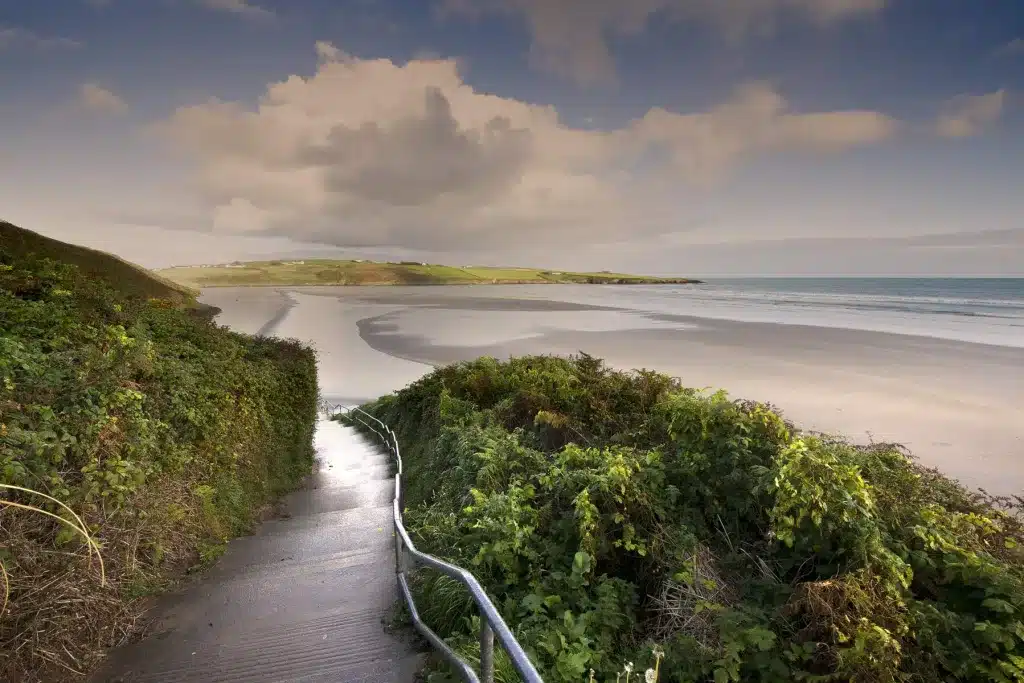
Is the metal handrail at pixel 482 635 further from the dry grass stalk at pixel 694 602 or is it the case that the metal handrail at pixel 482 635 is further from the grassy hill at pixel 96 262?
the grassy hill at pixel 96 262

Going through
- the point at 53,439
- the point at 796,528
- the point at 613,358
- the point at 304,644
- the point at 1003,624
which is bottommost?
the point at 613,358

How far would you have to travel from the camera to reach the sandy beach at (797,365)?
16.1m

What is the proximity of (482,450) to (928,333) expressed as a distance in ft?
149

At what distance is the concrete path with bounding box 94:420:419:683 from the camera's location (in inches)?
175

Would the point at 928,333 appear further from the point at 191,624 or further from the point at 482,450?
the point at 191,624

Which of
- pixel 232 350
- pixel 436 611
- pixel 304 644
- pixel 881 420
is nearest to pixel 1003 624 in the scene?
pixel 436 611

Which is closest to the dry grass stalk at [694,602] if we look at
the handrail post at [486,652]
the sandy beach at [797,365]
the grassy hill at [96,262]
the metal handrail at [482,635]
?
the metal handrail at [482,635]

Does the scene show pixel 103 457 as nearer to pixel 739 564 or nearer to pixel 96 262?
pixel 739 564

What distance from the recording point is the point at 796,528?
475cm

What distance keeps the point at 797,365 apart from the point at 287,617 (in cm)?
3019

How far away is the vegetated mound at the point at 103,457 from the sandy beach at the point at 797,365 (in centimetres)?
969

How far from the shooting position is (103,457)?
5898 mm

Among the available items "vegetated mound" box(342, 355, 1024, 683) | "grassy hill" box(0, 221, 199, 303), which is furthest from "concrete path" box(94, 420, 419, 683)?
"grassy hill" box(0, 221, 199, 303)

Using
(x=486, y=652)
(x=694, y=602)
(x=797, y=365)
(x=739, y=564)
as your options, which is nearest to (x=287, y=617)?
(x=486, y=652)
